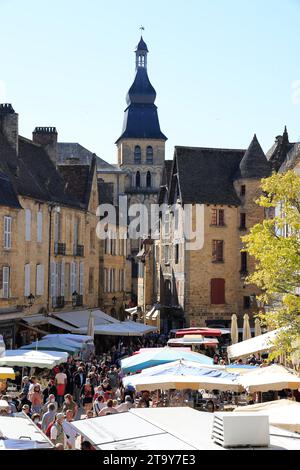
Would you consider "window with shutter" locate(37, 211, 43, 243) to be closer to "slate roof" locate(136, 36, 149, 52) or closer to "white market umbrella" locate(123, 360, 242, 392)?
"white market umbrella" locate(123, 360, 242, 392)

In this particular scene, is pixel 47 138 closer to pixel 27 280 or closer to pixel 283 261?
pixel 27 280

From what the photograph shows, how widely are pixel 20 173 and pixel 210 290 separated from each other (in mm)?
15971

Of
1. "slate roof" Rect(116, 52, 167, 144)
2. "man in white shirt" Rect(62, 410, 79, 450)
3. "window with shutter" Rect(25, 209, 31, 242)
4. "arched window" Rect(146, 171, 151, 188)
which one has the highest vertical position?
"slate roof" Rect(116, 52, 167, 144)

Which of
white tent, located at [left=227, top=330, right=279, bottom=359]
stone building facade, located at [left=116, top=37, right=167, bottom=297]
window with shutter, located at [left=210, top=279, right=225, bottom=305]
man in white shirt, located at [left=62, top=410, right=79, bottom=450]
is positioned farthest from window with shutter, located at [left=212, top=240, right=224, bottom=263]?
stone building facade, located at [left=116, top=37, right=167, bottom=297]

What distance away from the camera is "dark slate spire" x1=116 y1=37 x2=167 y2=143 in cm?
10381

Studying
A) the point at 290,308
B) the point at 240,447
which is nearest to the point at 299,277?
the point at 290,308

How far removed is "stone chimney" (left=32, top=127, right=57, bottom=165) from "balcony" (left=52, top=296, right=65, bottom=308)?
→ 8.40 m

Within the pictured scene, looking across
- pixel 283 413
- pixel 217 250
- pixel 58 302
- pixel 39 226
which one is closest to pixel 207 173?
pixel 217 250

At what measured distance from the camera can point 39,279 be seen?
3972cm

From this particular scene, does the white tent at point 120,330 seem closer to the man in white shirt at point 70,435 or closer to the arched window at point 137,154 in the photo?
the man in white shirt at point 70,435

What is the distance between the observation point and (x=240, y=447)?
29.6 feet

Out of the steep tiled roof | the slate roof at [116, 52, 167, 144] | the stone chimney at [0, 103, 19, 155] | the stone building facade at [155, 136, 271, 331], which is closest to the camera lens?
the steep tiled roof
